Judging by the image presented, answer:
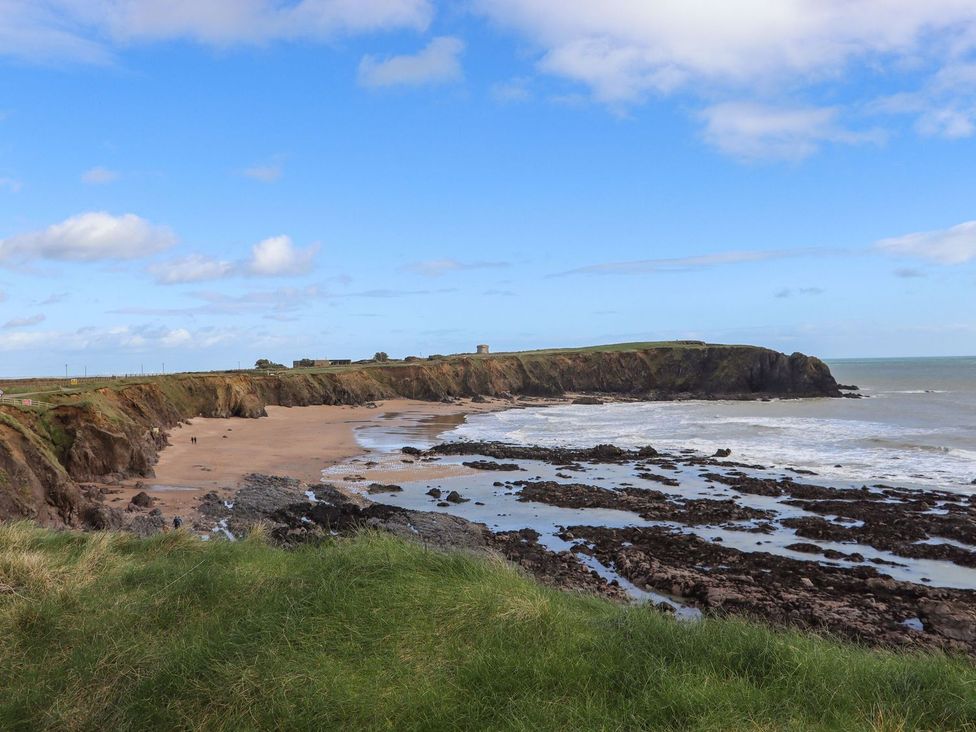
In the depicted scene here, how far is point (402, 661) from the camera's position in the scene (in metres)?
6.10

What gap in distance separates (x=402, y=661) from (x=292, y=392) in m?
62.2

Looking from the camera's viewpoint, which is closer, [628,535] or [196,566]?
[196,566]

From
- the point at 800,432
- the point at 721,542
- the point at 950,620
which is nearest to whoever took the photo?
the point at 950,620

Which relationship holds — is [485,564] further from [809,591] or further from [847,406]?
[847,406]

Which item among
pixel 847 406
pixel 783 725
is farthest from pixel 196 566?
pixel 847 406

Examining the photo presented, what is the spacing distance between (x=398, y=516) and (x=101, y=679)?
608 inches

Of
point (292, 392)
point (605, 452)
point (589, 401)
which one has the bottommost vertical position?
point (605, 452)

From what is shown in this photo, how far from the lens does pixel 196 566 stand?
28.1 feet

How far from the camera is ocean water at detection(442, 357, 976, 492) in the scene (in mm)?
31703

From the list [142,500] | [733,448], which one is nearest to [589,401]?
[733,448]

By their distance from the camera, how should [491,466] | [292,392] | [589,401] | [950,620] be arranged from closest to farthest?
[950,620]
[491,466]
[292,392]
[589,401]

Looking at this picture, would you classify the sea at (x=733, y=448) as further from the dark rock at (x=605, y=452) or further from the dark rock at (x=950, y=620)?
the dark rock at (x=950, y=620)

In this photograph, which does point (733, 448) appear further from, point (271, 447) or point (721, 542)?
point (271, 447)

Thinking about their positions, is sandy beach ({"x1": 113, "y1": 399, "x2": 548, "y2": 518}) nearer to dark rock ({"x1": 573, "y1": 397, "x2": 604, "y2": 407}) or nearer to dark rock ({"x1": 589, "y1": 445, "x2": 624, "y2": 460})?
dark rock ({"x1": 589, "y1": 445, "x2": 624, "y2": 460})
